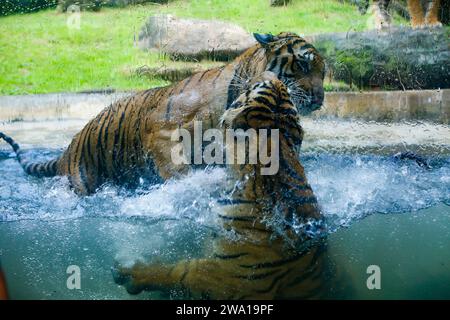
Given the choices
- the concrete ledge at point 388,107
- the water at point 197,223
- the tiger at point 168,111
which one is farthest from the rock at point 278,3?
the tiger at point 168,111

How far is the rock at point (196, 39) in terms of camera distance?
446 cm

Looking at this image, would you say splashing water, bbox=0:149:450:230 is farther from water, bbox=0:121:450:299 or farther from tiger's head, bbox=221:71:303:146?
tiger's head, bbox=221:71:303:146

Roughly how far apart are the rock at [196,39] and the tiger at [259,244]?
8.55 ft

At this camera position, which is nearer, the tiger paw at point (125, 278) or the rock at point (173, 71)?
the tiger paw at point (125, 278)

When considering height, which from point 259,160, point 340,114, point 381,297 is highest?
point 259,160

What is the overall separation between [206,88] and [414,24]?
2920mm

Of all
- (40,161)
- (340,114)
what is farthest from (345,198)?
(40,161)

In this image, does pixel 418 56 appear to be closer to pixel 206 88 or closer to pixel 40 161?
pixel 206 88

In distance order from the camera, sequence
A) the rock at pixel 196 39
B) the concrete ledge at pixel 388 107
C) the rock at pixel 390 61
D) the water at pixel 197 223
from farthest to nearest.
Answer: the rock at pixel 196 39 < the rock at pixel 390 61 < the concrete ledge at pixel 388 107 < the water at pixel 197 223

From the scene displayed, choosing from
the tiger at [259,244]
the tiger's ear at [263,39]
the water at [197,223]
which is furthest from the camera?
the tiger's ear at [263,39]

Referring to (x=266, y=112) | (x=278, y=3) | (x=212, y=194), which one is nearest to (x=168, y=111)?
(x=212, y=194)

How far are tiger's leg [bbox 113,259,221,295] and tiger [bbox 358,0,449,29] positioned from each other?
360cm

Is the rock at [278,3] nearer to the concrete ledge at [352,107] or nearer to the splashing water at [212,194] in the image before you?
the concrete ledge at [352,107]

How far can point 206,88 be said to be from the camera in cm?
261
